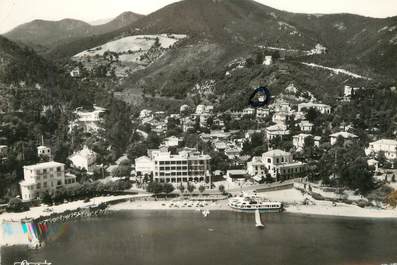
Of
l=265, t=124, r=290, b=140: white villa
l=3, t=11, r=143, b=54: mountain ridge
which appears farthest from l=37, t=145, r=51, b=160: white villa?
l=3, t=11, r=143, b=54: mountain ridge

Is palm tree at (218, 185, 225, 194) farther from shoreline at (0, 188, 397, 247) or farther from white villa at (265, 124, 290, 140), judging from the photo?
white villa at (265, 124, 290, 140)

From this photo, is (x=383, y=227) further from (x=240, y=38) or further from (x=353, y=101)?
(x=240, y=38)

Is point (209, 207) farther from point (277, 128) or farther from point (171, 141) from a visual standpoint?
point (277, 128)

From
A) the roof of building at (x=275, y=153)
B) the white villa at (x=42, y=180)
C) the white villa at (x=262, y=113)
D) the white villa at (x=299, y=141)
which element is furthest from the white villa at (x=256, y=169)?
the white villa at (x=42, y=180)

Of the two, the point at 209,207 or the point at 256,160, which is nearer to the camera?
the point at 209,207

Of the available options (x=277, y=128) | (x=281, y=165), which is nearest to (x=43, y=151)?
(x=281, y=165)

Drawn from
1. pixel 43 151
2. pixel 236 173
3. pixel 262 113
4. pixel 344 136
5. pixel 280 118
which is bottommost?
pixel 236 173

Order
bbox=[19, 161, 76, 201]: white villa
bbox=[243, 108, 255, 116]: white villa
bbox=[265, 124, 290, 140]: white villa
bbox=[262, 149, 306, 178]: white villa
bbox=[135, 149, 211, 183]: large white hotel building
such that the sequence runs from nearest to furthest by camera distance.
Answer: bbox=[19, 161, 76, 201]: white villa < bbox=[135, 149, 211, 183]: large white hotel building < bbox=[262, 149, 306, 178]: white villa < bbox=[265, 124, 290, 140]: white villa < bbox=[243, 108, 255, 116]: white villa
